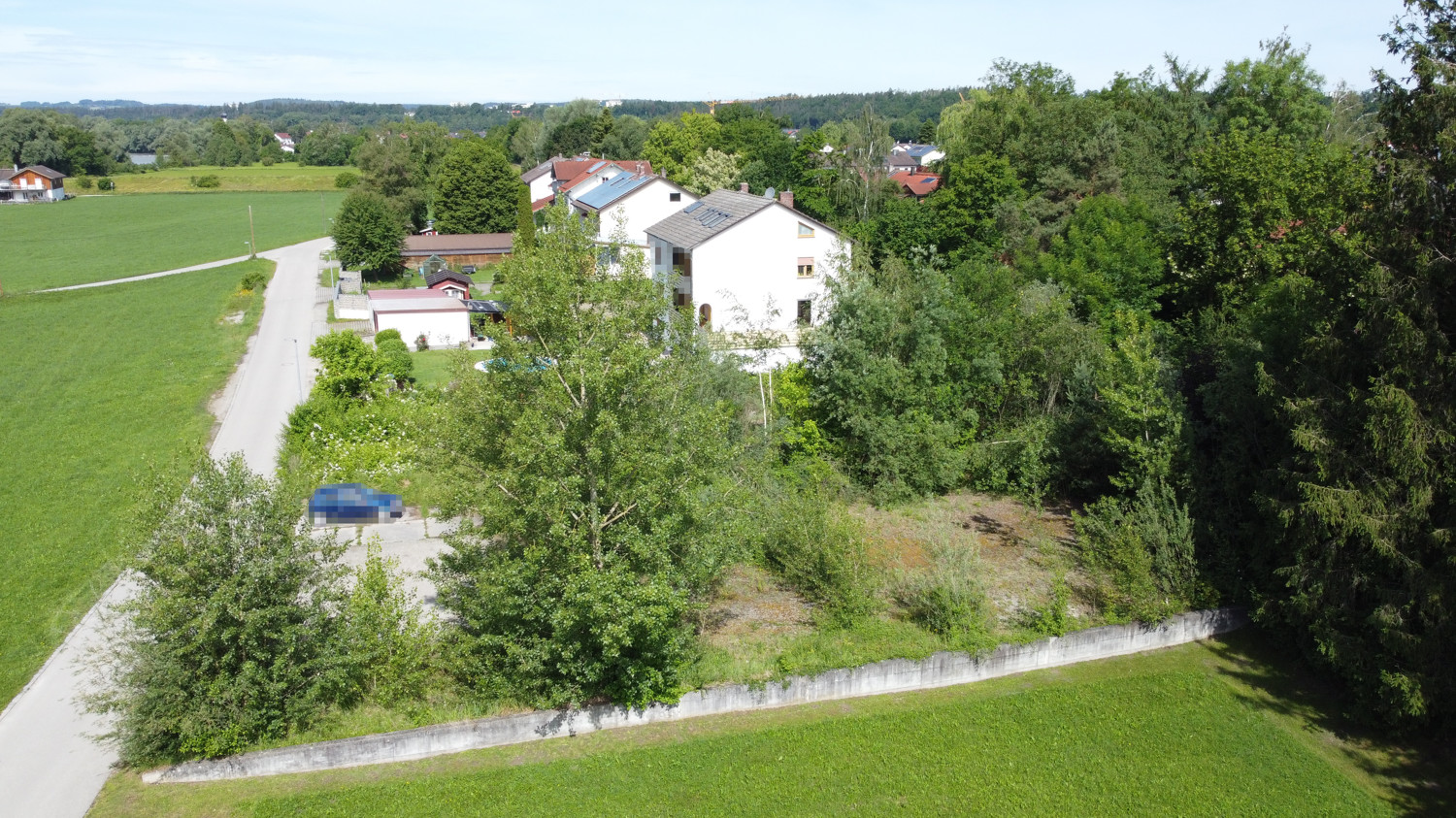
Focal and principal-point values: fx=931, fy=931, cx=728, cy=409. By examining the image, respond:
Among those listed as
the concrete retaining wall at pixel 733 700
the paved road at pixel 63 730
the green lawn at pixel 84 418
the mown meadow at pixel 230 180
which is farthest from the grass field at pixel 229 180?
the concrete retaining wall at pixel 733 700

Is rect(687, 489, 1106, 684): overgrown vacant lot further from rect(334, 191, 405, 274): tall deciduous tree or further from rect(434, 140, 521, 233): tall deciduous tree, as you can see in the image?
rect(434, 140, 521, 233): tall deciduous tree

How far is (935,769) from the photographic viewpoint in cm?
1294

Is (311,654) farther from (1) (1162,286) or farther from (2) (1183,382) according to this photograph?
(1) (1162,286)

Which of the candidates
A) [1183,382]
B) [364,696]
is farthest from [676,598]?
[1183,382]

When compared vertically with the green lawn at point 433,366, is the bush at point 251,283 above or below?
above

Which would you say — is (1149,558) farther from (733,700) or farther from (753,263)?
(753,263)

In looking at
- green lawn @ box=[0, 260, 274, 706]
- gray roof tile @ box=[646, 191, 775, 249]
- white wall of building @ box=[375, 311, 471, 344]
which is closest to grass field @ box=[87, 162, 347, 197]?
green lawn @ box=[0, 260, 274, 706]

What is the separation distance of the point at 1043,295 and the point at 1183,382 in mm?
6643

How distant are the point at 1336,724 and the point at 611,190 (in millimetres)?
45418

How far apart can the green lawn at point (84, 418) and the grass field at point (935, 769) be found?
17.0 feet

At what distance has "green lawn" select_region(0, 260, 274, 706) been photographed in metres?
17.8

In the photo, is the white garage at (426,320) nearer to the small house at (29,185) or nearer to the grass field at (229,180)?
the grass field at (229,180)

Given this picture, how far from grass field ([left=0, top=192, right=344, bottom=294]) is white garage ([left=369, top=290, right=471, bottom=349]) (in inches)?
1104

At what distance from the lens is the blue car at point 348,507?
21625mm
